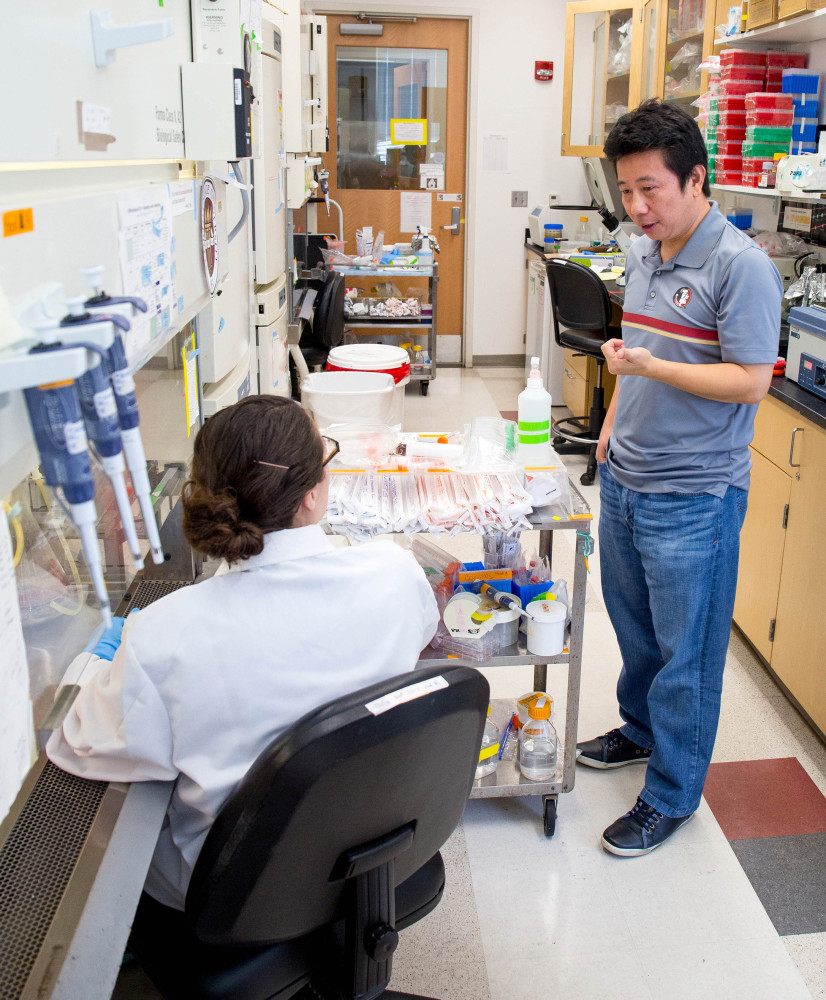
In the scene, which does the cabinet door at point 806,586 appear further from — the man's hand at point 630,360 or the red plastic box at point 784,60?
the red plastic box at point 784,60

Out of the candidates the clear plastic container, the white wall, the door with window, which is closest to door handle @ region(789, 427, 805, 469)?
the clear plastic container

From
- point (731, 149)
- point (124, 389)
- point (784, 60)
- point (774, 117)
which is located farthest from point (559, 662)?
point (784, 60)

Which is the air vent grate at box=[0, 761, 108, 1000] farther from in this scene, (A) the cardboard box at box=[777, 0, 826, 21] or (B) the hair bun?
(A) the cardboard box at box=[777, 0, 826, 21]

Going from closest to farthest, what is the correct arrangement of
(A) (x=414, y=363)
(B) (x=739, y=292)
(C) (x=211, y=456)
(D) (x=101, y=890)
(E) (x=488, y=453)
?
(D) (x=101, y=890)
(C) (x=211, y=456)
(B) (x=739, y=292)
(E) (x=488, y=453)
(A) (x=414, y=363)

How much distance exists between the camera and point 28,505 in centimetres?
98

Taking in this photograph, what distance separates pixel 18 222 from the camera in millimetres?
680

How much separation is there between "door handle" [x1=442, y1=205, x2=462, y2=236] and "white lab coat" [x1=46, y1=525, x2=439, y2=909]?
5.44m

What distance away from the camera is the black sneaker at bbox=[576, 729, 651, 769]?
225cm

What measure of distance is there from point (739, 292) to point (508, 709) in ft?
3.92

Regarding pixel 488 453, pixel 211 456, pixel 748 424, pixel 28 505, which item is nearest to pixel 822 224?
pixel 748 424

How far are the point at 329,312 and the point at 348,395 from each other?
1.12 metres

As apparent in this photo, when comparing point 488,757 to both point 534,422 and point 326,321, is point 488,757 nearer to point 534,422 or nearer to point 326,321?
point 534,422

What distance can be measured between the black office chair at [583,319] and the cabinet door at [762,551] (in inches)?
50.2

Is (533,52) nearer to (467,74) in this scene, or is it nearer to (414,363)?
(467,74)
